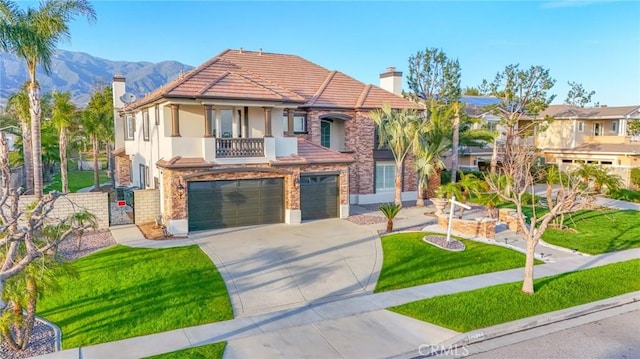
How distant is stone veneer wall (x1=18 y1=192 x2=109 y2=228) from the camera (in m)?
18.2

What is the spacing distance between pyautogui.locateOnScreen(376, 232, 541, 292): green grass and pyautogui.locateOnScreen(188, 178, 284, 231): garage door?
5421mm

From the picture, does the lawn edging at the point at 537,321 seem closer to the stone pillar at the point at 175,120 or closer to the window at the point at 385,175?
the stone pillar at the point at 175,120

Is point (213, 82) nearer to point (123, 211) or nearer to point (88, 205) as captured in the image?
point (88, 205)

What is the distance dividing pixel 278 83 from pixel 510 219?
14.1m

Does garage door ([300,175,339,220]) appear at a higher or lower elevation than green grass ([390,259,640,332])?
higher

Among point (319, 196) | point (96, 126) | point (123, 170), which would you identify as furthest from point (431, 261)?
point (96, 126)

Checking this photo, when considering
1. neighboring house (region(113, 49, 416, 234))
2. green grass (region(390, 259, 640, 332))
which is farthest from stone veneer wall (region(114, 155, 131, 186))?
green grass (region(390, 259, 640, 332))

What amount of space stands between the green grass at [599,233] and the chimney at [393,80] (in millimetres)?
12284

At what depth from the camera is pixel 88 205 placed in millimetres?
18844

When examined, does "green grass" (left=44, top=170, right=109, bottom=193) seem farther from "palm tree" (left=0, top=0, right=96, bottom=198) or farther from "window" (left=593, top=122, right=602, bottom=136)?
"window" (left=593, top=122, right=602, bottom=136)

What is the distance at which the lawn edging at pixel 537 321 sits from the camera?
10328 millimetres

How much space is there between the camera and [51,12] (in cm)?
1947

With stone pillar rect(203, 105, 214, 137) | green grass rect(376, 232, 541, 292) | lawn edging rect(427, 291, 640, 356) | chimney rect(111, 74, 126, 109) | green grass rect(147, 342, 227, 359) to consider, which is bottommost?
lawn edging rect(427, 291, 640, 356)

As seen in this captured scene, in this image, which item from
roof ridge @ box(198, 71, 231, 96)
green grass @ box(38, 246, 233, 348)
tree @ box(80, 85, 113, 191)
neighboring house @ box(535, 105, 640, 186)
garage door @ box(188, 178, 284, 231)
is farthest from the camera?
neighboring house @ box(535, 105, 640, 186)
